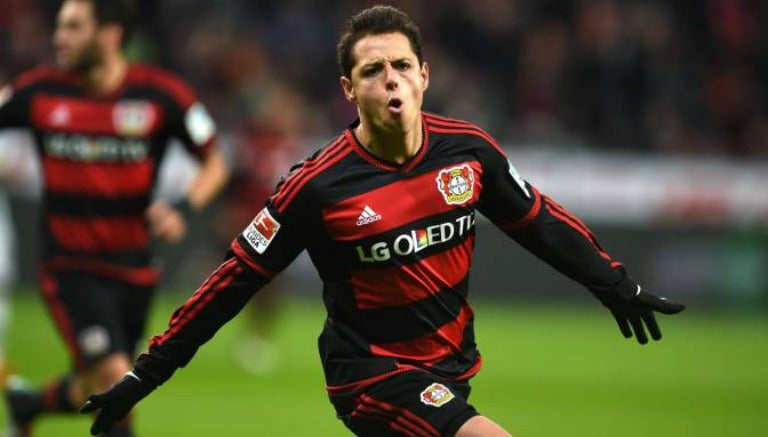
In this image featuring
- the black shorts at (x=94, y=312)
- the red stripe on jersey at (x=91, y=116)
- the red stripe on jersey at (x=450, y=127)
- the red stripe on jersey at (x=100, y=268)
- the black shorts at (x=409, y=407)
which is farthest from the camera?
the red stripe on jersey at (x=91, y=116)

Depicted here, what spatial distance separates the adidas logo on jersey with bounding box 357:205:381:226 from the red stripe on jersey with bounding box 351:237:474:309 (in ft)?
0.63

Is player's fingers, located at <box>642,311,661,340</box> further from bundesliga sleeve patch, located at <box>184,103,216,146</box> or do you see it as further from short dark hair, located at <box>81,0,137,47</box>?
short dark hair, located at <box>81,0,137,47</box>

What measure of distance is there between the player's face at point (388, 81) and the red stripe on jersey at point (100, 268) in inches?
105

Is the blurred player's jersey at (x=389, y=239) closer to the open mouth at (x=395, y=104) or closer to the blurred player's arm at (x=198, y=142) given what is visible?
the open mouth at (x=395, y=104)

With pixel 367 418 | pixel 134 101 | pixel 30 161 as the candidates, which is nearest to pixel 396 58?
pixel 367 418

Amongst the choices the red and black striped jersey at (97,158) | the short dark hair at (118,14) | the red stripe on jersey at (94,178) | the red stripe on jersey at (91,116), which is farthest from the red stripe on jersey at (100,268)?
the short dark hair at (118,14)

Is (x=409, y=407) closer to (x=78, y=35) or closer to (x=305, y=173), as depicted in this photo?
(x=305, y=173)

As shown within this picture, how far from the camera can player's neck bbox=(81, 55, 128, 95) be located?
7.52 m

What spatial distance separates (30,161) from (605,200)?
23.4 feet

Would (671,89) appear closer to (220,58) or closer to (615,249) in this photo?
(615,249)

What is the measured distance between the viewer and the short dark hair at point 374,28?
515 centimetres

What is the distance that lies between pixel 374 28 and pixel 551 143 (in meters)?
13.1

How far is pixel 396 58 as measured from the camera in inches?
200

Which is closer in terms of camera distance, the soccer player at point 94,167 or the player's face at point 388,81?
the player's face at point 388,81
